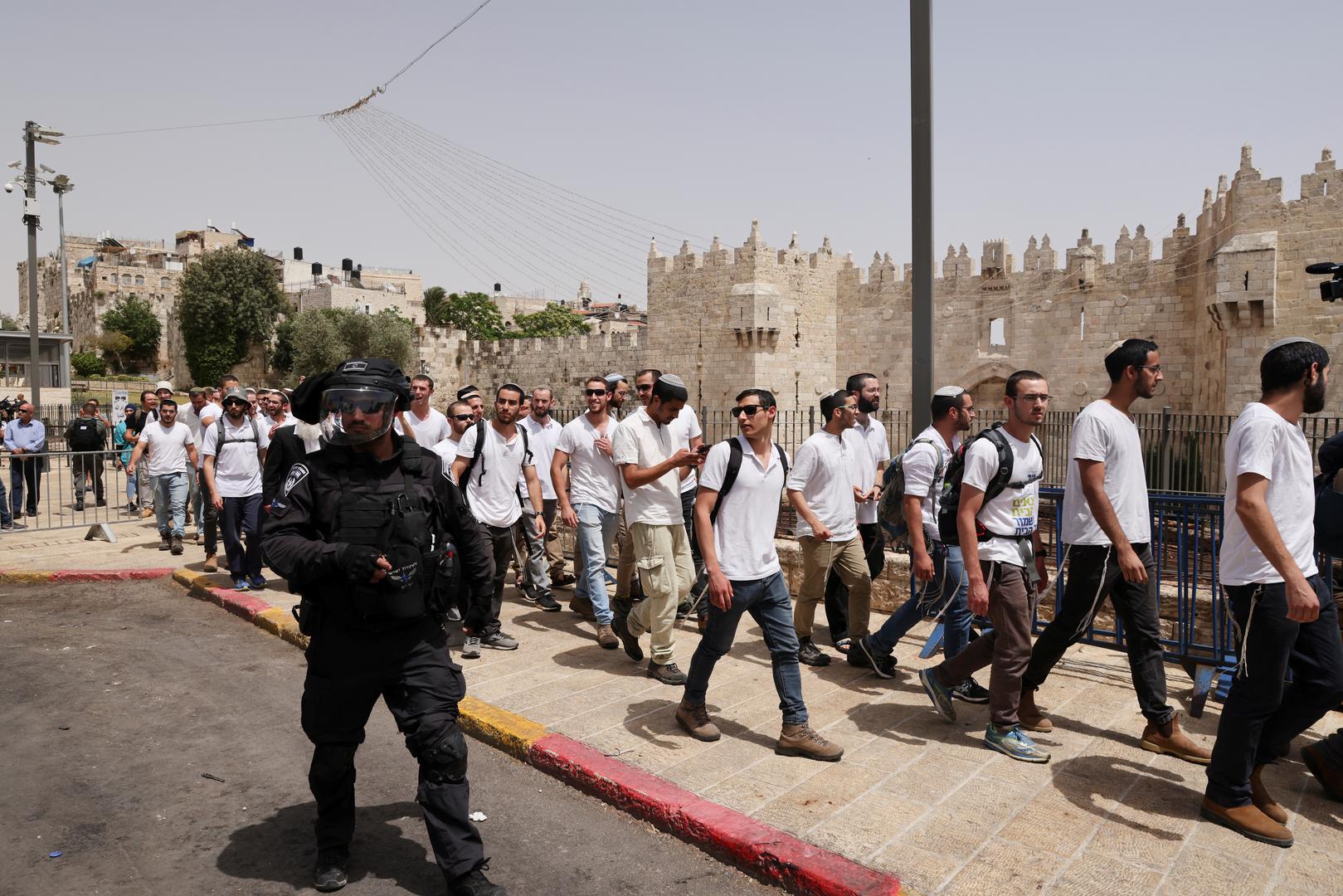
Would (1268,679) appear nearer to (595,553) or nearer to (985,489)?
(985,489)

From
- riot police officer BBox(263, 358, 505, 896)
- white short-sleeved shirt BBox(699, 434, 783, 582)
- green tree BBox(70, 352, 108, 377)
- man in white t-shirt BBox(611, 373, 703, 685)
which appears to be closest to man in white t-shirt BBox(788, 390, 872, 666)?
man in white t-shirt BBox(611, 373, 703, 685)

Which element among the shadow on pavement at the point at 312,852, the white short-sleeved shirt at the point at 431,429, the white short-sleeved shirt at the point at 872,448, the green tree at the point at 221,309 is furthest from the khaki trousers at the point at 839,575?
the green tree at the point at 221,309

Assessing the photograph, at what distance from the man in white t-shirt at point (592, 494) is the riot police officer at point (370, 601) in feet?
9.91

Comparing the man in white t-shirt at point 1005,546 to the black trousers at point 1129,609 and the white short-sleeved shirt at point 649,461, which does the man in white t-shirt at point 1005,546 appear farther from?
the white short-sleeved shirt at point 649,461

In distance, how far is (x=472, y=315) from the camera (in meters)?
78.9

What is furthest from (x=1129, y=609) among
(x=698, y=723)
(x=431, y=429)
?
(x=431, y=429)

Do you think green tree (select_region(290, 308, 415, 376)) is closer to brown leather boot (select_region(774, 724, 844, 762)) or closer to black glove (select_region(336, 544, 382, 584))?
brown leather boot (select_region(774, 724, 844, 762))

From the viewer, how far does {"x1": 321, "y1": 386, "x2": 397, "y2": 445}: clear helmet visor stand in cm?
302

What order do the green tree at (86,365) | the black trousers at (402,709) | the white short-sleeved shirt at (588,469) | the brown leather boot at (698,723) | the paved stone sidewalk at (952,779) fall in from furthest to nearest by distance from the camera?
the green tree at (86,365) < the white short-sleeved shirt at (588,469) < the brown leather boot at (698,723) < the paved stone sidewalk at (952,779) < the black trousers at (402,709)

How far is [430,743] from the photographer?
298cm

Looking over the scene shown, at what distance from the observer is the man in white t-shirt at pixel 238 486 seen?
792cm

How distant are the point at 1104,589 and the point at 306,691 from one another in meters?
3.46

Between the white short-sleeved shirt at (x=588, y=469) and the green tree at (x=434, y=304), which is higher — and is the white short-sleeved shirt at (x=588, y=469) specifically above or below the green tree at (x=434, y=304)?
below

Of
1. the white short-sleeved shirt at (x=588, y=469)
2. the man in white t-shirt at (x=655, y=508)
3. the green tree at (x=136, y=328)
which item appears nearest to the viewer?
the man in white t-shirt at (x=655, y=508)
